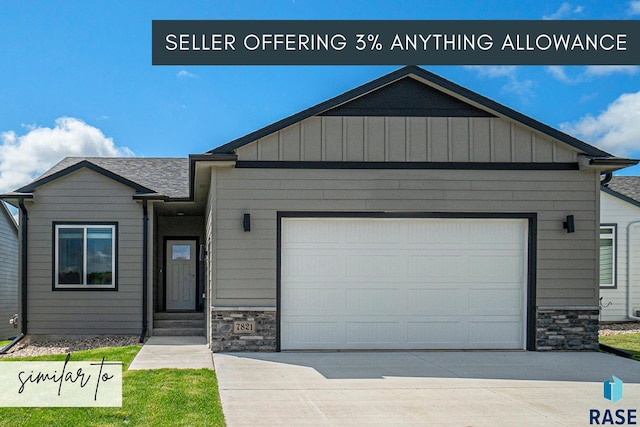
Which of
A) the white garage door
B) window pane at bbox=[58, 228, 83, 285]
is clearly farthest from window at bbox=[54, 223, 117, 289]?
the white garage door

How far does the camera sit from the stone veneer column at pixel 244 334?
989 cm

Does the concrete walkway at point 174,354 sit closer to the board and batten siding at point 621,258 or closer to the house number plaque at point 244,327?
the house number plaque at point 244,327

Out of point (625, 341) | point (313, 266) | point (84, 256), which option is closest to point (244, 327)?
point (313, 266)

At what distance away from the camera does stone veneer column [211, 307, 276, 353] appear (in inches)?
389

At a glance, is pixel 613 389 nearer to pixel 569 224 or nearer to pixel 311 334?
pixel 569 224

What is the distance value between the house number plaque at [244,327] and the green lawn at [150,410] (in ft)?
6.95

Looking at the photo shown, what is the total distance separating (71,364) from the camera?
8.52 m

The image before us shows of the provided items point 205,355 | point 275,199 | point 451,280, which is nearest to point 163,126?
point 275,199

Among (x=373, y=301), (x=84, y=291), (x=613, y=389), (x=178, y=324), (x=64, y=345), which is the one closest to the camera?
(x=613, y=389)

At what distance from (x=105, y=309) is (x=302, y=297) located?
4.64m

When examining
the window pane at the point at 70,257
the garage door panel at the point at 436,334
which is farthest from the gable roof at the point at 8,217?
the garage door panel at the point at 436,334

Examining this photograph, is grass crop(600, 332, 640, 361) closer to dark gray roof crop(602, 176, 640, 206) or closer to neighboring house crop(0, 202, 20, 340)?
dark gray roof crop(602, 176, 640, 206)

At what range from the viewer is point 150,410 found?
612cm

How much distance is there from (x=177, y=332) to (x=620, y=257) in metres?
9.92
